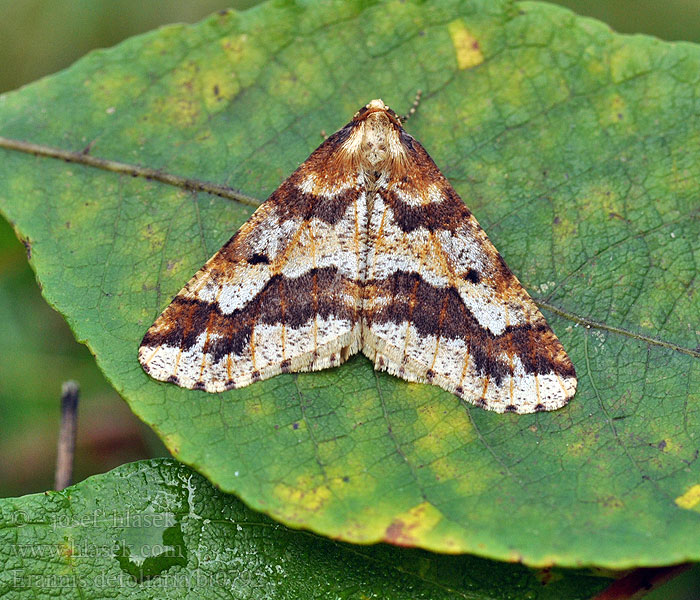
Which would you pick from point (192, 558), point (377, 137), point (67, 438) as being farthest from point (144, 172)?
point (192, 558)

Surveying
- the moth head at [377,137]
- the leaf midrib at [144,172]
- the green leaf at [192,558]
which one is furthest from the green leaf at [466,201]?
the green leaf at [192,558]

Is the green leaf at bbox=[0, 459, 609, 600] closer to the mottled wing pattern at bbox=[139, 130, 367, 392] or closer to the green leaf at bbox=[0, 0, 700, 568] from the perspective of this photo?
the green leaf at bbox=[0, 0, 700, 568]

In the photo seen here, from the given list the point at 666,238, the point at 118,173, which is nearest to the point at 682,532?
the point at 666,238

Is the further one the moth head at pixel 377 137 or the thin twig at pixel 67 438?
the moth head at pixel 377 137

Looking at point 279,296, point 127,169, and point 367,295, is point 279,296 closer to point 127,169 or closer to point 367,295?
point 367,295

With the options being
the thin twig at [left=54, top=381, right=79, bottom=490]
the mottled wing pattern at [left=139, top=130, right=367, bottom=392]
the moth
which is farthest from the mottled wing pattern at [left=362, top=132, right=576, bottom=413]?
the thin twig at [left=54, top=381, right=79, bottom=490]

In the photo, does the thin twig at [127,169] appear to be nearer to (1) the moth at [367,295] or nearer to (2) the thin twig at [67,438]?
(1) the moth at [367,295]

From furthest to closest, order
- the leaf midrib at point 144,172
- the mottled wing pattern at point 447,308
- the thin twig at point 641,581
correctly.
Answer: the leaf midrib at point 144,172, the mottled wing pattern at point 447,308, the thin twig at point 641,581
